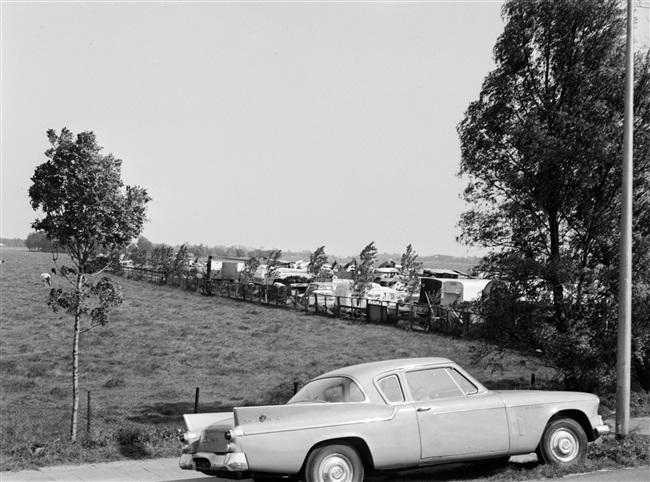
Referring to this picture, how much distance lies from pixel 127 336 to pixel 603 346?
1022 inches

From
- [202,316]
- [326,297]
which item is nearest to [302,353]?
[202,316]

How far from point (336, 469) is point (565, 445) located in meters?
3.21

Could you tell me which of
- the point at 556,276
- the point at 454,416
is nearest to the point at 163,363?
the point at 556,276

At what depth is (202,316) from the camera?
4600 centimetres

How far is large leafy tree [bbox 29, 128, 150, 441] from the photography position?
1327 cm

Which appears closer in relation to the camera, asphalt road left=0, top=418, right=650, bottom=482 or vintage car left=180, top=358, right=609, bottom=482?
vintage car left=180, top=358, right=609, bottom=482

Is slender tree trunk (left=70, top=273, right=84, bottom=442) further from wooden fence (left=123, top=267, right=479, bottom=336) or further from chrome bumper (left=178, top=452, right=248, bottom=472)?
wooden fence (left=123, top=267, right=479, bottom=336)

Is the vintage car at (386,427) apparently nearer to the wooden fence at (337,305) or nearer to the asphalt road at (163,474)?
the asphalt road at (163,474)

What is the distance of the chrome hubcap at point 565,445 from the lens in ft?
31.1

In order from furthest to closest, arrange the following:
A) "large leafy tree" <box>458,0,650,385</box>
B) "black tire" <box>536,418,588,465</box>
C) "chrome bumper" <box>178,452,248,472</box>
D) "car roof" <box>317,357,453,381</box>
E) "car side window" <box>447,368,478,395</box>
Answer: "large leafy tree" <box>458,0,650,385</box>
"black tire" <box>536,418,588,465</box>
"car side window" <box>447,368,478,395</box>
"car roof" <box>317,357,453,381</box>
"chrome bumper" <box>178,452,248,472</box>

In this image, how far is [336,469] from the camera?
8.15 m

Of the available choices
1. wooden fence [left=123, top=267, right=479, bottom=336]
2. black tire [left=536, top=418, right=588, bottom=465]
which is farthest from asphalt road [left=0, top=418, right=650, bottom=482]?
wooden fence [left=123, top=267, right=479, bottom=336]

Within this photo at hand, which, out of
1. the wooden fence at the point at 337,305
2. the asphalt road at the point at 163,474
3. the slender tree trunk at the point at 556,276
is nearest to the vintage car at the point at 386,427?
the asphalt road at the point at 163,474

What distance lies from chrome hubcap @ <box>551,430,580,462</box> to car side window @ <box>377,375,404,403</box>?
88.1 inches
